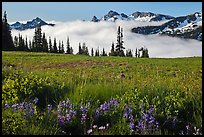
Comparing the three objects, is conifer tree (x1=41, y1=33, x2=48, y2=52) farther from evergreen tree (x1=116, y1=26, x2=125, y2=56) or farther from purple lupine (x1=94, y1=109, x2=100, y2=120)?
purple lupine (x1=94, y1=109, x2=100, y2=120)

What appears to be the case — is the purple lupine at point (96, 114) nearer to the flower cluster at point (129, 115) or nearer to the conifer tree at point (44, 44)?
the flower cluster at point (129, 115)

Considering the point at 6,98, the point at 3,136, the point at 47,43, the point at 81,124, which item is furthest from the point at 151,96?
the point at 47,43

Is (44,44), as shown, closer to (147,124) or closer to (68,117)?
(68,117)

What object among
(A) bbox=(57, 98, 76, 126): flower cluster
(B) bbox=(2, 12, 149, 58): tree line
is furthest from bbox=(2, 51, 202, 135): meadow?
(B) bbox=(2, 12, 149, 58): tree line

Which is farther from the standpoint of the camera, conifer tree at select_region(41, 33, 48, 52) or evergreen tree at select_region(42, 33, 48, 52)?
evergreen tree at select_region(42, 33, 48, 52)

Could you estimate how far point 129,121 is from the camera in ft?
Answer: 20.0

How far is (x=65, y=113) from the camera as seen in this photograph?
635 cm

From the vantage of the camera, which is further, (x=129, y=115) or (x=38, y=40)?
(x=38, y=40)

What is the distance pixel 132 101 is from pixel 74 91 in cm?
145

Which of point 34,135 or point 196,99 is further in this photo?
point 196,99

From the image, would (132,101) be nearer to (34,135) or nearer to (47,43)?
(34,135)

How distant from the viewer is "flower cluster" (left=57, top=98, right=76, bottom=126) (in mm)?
6007

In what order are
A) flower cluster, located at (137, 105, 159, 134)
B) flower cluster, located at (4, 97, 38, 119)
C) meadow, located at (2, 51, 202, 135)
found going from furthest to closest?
flower cluster, located at (4, 97, 38, 119) < meadow, located at (2, 51, 202, 135) < flower cluster, located at (137, 105, 159, 134)

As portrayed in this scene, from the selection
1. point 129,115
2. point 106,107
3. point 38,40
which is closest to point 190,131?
point 129,115
